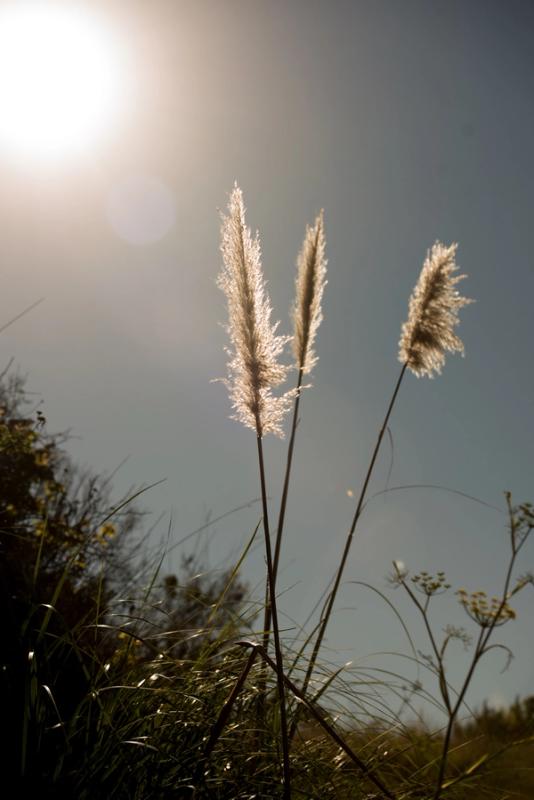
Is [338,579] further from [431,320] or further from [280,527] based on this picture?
[431,320]

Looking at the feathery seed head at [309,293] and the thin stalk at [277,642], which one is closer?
the thin stalk at [277,642]

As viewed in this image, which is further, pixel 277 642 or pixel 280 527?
pixel 280 527

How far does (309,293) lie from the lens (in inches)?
124

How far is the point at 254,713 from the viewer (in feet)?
7.18

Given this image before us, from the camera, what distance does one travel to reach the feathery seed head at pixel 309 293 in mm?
3021

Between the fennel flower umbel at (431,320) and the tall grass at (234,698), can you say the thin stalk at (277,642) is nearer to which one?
the tall grass at (234,698)

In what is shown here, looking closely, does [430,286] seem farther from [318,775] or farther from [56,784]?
[56,784]

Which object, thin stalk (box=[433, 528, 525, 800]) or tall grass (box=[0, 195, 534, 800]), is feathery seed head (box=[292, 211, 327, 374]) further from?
thin stalk (box=[433, 528, 525, 800])

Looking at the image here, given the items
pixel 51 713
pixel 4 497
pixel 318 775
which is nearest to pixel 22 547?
pixel 4 497

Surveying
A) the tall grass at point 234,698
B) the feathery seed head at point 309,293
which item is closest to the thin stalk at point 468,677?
the tall grass at point 234,698

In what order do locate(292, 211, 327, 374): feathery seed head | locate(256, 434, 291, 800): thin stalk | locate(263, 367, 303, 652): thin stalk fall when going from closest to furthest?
locate(256, 434, 291, 800): thin stalk, locate(263, 367, 303, 652): thin stalk, locate(292, 211, 327, 374): feathery seed head

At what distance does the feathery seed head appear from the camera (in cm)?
302

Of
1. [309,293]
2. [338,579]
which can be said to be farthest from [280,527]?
[309,293]

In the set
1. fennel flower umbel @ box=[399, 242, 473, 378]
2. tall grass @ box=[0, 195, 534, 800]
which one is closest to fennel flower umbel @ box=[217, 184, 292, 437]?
tall grass @ box=[0, 195, 534, 800]
